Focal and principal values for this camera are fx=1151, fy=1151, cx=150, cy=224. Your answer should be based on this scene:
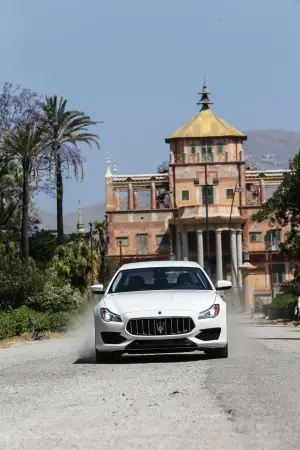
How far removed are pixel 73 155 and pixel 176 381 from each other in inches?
2386

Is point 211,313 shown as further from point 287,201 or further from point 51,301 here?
point 287,201

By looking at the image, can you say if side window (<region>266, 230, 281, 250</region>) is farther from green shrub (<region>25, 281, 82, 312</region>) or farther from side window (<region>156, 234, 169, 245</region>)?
green shrub (<region>25, 281, 82, 312</region>)

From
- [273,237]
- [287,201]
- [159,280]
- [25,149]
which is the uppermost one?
[25,149]

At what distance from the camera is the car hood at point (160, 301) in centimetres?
1656

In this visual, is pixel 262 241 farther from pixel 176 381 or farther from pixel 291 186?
pixel 176 381

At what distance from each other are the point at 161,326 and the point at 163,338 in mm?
174

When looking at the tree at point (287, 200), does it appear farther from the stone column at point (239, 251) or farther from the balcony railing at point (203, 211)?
the balcony railing at point (203, 211)

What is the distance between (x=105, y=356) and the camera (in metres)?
17.0

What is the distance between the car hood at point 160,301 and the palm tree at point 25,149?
42686mm

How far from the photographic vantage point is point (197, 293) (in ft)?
56.3

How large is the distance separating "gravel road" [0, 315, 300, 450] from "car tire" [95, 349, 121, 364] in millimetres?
170

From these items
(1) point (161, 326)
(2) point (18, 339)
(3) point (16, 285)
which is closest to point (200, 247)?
(3) point (16, 285)

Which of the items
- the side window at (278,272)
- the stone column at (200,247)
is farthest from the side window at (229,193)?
the side window at (278,272)

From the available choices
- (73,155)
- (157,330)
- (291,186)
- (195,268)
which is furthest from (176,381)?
(73,155)
